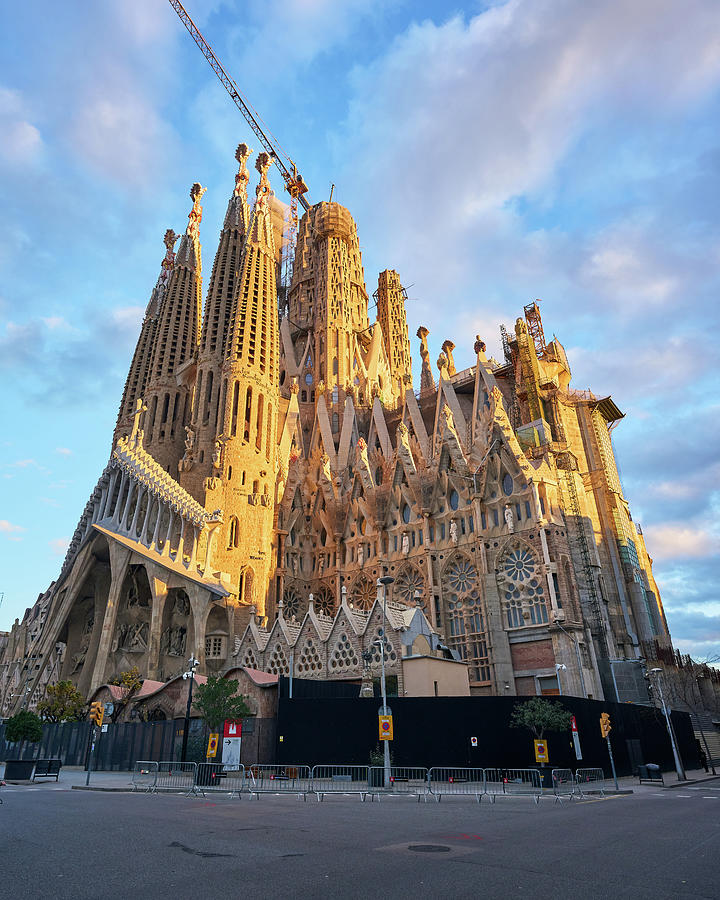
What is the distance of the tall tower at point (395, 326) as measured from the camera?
81.9 metres

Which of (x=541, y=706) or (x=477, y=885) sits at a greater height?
(x=541, y=706)

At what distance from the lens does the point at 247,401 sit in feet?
165

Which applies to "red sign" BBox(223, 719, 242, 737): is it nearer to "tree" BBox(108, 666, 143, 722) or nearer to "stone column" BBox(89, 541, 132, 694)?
"tree" BBox(108, 666, 143, 722)

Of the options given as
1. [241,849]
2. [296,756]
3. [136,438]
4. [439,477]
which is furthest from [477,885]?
[136,438]

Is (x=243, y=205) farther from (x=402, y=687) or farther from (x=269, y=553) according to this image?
(x=402, y=687)

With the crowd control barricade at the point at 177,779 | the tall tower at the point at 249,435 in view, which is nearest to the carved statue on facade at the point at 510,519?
the tall tower at the point at 249,435

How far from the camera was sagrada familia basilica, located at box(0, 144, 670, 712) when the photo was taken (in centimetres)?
3591

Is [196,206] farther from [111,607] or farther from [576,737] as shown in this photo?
[576,737]

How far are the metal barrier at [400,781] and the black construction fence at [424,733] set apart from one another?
0.52 metres

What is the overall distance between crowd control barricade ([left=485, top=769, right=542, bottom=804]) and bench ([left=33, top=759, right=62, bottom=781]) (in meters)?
16.5

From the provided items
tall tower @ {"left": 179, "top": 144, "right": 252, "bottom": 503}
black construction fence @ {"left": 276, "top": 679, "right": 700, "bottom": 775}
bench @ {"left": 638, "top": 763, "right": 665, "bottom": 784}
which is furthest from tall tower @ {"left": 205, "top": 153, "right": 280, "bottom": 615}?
bench @ {"left": 638, "top": 763, "right": 665, "bottom": 784}

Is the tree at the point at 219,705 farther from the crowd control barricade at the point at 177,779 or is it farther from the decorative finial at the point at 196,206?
the decorative finial at the point at 196,206

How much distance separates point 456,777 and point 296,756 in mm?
6073

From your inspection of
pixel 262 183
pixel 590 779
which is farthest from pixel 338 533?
pixel 262 183
